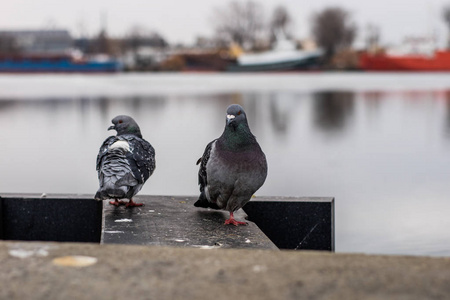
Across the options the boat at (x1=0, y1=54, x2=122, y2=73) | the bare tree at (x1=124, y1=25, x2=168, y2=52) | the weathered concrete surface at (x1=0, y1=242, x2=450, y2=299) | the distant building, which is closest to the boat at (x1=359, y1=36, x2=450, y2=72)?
the boat at (x1=0, y1=54, x2=122, y2=73)

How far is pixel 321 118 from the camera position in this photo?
20.0 m

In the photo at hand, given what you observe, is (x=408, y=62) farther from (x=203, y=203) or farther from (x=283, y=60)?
(x=203, y=203)

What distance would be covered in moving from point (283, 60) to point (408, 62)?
1276 cm

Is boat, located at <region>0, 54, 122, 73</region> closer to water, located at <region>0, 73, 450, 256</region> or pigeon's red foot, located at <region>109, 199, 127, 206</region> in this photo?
water, located at <region>0, 73, 450, 256</region>

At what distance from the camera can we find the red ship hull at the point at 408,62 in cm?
7162

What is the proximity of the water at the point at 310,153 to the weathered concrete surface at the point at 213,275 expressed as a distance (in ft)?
10.4

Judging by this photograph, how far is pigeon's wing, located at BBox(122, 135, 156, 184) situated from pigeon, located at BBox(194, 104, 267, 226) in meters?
0.55

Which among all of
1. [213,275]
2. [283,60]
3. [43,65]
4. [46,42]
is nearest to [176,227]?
[213,275]

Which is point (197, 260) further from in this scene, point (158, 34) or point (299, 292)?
point (158, 34)

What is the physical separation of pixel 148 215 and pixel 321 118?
1516cm

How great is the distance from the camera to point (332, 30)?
8538 centimetres

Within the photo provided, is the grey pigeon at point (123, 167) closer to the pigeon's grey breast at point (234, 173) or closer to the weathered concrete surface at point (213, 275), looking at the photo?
the pigeon's grey breast at point (234, 173)

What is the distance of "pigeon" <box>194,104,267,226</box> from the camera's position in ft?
15.5

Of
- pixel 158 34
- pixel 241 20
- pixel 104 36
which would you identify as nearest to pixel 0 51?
→ pixel 104 36
